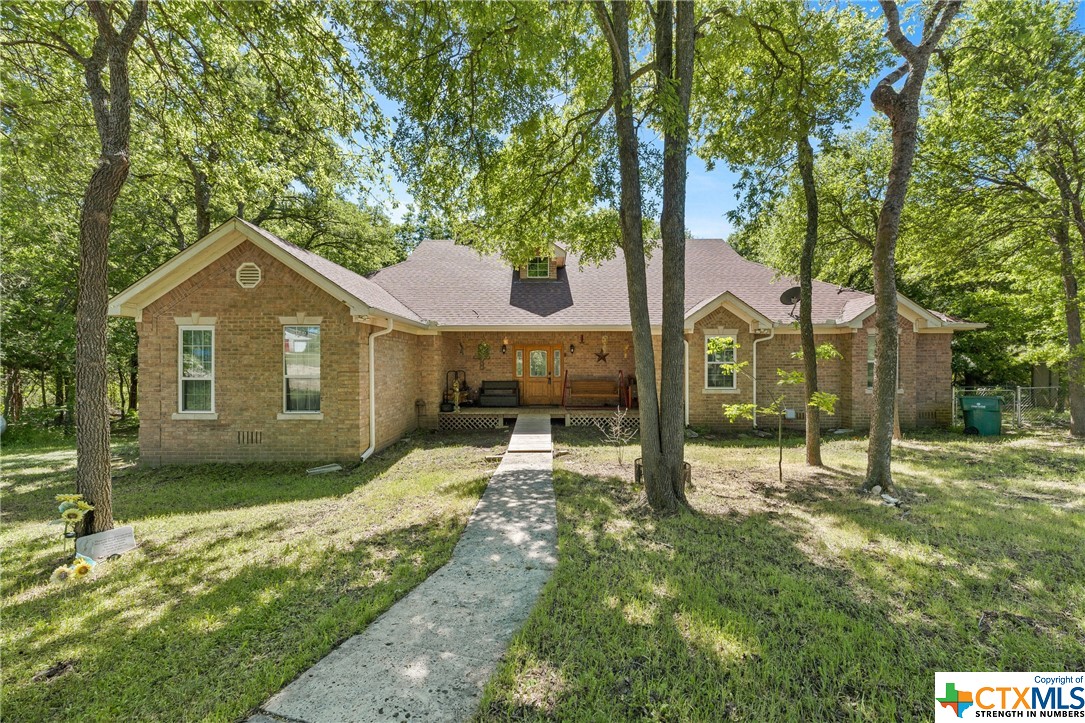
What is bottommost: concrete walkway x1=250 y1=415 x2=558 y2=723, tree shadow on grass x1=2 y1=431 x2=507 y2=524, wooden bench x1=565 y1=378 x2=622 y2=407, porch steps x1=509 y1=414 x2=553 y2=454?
tree shadow on grass x1=2 y1=431 x2=507 y2=524

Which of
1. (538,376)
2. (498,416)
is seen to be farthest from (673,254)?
(538,376)

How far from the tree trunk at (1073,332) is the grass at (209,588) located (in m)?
15.7

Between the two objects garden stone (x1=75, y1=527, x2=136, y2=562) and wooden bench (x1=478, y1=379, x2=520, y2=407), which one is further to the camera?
wooden bench (x1=478, y1=379, x2=520, y2=407)

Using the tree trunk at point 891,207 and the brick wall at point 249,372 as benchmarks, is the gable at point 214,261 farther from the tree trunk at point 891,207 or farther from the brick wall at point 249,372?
the tree trunk at point 891,207

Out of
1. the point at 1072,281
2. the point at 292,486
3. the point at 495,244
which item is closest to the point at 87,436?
the point at 292,486

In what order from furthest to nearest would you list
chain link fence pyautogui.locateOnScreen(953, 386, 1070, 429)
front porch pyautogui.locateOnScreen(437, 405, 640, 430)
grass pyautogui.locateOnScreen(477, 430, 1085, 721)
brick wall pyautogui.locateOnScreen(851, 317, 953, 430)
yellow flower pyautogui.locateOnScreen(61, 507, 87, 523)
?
chain link fence pyautogui.locateOnScreen(953, 386, 1070, 429) < front porch pyautogui.locateOnScreen(437, 405, 640, 430) < brick wall pyautogui.locateOnScreen(851, 317, 953, 430) < yellow flower pyautogui.locateOnScreen(61, 507, 87, 523) < grass pyautogui.locateOnScreen(477, 430, 1085, 721)

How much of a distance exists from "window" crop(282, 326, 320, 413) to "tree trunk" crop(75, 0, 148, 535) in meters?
4.12

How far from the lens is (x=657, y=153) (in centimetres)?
819

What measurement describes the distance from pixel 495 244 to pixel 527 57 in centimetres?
388

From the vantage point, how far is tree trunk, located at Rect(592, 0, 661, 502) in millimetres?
6012

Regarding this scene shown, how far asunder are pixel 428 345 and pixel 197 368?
564 centimetres

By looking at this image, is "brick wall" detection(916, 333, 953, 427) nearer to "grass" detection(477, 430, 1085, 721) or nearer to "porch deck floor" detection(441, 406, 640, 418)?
"grass" detection(477, 430, 1085, 721)

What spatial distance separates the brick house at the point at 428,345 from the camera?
907cm

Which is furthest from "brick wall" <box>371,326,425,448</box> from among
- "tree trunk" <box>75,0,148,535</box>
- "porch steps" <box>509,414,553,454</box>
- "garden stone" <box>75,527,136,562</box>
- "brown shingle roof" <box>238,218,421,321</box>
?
"tree trunk" <box>75,0,148,535</box>
